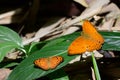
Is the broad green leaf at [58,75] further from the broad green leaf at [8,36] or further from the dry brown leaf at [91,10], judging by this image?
the dry brown leaf at [91,10]

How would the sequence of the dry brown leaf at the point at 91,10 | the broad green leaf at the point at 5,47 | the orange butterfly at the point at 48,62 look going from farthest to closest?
the dry brown leaf at the point at 91,10 → the broad green leaf at the point at 5,47 → the orange butterfly at the point at 48,62

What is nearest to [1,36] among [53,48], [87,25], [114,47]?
[53,48]

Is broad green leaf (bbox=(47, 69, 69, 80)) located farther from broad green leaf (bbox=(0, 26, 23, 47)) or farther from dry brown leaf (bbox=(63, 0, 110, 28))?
dry brown leaf (bbox=(63, 0, 110, 28))

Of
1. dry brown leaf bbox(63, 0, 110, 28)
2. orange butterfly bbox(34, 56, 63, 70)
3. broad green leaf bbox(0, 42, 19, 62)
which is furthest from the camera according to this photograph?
dry brown leaf bbox(63, 0, 110, 28)

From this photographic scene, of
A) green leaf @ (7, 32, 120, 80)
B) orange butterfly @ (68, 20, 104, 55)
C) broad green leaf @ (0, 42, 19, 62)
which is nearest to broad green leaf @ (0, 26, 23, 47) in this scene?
broad green leaf @ (0, 42, 19, 62)

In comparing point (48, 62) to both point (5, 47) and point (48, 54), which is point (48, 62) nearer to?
point (48, 54)

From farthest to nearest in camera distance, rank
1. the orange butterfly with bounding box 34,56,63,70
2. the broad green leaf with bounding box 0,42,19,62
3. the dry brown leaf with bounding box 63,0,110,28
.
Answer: the dry brown leaf with bounding box 63,0,110,28, the broad green leaf with bounding box 0,42,19,62, the orange butterfly with bounding box 34,56,63,70

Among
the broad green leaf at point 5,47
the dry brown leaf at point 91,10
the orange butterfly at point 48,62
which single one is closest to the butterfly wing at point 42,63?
the orange butterfly at point 48,62
